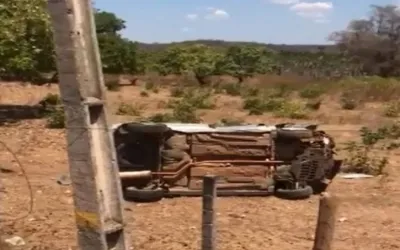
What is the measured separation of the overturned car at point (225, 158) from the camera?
873cm

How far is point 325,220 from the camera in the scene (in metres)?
4.20

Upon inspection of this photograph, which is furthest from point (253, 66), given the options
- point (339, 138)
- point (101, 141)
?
point (101, 141)

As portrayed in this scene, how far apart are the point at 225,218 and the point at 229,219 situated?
57 mm

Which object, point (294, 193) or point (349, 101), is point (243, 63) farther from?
point (294, 193)

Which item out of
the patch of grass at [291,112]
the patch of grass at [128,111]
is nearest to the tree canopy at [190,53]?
the patch of grass at [128,111]

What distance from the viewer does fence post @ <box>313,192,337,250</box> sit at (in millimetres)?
4172

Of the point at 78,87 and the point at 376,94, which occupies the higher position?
the point at 78,87

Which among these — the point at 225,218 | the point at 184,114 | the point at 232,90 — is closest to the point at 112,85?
the point at 232,90

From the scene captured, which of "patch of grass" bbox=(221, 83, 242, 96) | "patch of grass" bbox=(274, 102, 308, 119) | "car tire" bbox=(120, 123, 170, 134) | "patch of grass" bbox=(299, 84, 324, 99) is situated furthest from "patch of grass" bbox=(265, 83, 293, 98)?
"car tire" bbox=(120, 123, 170, 134)

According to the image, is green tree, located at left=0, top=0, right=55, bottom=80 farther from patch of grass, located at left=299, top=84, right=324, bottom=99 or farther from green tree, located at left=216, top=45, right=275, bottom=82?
green tree, located at left=216, top=45, right=275, bottom=82

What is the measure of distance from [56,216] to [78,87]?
16.0ft

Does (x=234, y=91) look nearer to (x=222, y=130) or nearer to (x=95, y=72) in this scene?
(x=222, y=130)

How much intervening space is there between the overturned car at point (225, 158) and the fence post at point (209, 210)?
381cm

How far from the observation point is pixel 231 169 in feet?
29.6
